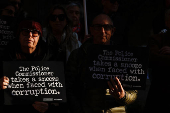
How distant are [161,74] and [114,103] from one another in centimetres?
72

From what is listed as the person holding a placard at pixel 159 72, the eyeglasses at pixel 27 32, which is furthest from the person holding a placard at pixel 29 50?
the person holding a placard at pixel 159 72

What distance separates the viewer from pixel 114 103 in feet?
12.4

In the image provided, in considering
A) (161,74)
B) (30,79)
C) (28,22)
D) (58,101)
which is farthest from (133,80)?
(28,22)

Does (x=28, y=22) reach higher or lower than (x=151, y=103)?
higher

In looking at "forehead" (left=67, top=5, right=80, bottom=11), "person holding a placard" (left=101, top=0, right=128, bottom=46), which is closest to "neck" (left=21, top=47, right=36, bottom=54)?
"forehead" (left=67, top=5, right=80, bottom=11)

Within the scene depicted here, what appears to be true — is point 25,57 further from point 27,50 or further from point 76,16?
point 76,16

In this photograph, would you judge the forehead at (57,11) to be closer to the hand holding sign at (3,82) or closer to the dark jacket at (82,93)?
the dark jacket at (82,93)

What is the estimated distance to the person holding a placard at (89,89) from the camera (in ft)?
12.1

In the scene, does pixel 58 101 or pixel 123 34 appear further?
pixel 123 34

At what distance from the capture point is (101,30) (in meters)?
3.74

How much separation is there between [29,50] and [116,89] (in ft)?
4.21

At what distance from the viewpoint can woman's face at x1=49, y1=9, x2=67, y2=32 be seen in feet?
14.6

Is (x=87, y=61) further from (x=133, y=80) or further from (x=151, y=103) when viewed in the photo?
(x=151, y=103)

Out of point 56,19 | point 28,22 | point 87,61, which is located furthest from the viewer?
point 56,19
